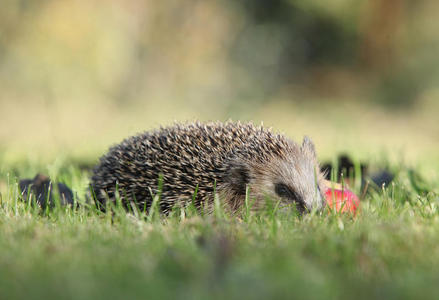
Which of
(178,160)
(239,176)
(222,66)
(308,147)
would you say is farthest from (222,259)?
(222,66)

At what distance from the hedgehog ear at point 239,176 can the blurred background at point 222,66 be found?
10087 mm

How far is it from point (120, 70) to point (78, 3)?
274 centimetres

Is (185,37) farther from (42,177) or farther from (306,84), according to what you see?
(42,177)

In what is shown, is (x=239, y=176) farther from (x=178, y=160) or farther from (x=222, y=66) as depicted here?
(x=222, y=66)

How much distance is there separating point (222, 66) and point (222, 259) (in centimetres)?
1908

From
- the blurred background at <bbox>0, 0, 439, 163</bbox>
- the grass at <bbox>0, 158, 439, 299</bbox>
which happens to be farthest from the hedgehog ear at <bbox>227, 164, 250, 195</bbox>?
the blurred background at <bbox>0, 0, 439, 163</bbox>

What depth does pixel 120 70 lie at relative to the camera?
19.5 metres

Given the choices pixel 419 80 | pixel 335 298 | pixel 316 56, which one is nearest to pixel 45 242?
pixel 335 298

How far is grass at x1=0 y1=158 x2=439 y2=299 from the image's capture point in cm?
218

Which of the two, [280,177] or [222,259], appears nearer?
[222,259]

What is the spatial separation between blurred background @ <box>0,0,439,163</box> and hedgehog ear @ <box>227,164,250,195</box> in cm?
1009

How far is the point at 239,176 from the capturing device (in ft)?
15.5

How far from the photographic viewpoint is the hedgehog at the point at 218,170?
4699 mm

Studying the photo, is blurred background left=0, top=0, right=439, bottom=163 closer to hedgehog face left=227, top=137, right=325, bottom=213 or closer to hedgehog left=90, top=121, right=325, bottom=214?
hedgehog left=90, top=121, right=325, bottom=214
